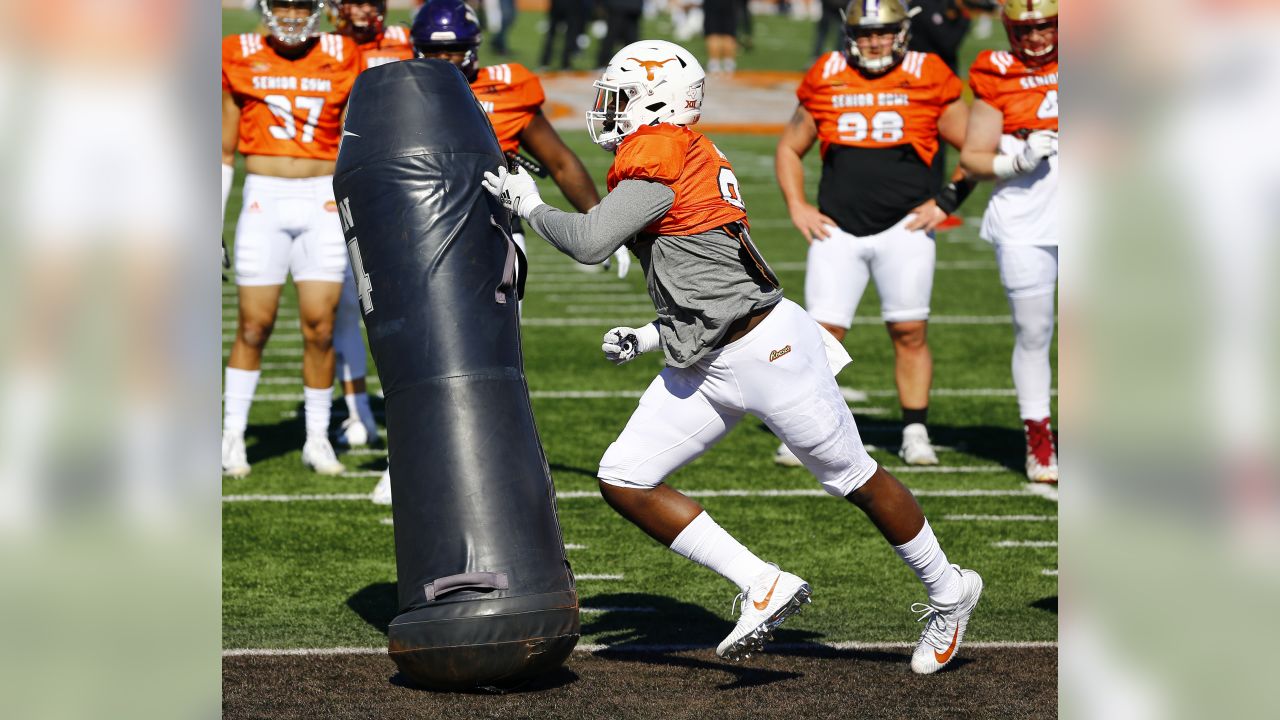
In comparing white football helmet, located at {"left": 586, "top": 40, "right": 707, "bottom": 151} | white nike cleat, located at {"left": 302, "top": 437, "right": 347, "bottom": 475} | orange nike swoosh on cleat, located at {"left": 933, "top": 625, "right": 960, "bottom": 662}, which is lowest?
white nike cleat, located at {"left": 302, "top": 437, "right": 347, "bottom": 475}

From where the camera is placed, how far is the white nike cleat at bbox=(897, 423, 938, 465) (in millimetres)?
7324

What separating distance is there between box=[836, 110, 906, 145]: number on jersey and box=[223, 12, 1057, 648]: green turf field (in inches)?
55.0

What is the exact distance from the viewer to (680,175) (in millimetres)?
4254

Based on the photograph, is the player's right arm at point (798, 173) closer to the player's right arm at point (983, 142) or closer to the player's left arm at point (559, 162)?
the player's right arm at point (983, 142)

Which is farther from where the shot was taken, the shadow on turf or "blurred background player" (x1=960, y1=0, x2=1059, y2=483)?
the shadow on turf

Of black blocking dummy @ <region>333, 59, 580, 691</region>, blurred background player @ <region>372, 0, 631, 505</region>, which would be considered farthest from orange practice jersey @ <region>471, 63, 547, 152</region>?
black blocking dummy @ <region>333, 59, 580, 691</region>

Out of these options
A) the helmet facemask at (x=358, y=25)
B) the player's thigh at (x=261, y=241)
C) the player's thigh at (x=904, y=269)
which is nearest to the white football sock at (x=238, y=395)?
the player's thigh at (x=261, y=241)

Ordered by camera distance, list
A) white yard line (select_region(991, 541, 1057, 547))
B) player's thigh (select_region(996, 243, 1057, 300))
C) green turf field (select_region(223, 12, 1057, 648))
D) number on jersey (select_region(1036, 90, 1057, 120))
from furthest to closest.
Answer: player's thigh (select_region(996, 243, 1057, 300)), number on jersey (select_region(1036, 90, 1057, 120)), white yard line (select_region(991, 541, 1057, 547)), green turf field (select_region(223, 12, 1057, 648))

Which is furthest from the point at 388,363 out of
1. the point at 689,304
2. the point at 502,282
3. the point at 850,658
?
the point at 850,658

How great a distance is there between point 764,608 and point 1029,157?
3.01 metres

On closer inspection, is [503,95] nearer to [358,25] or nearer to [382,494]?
[358,25]

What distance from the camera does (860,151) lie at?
283 inches

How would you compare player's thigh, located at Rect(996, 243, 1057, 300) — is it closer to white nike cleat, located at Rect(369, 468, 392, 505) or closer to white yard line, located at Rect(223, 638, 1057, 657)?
white yard line, located at Rect(223, 638, 1057, 657)
